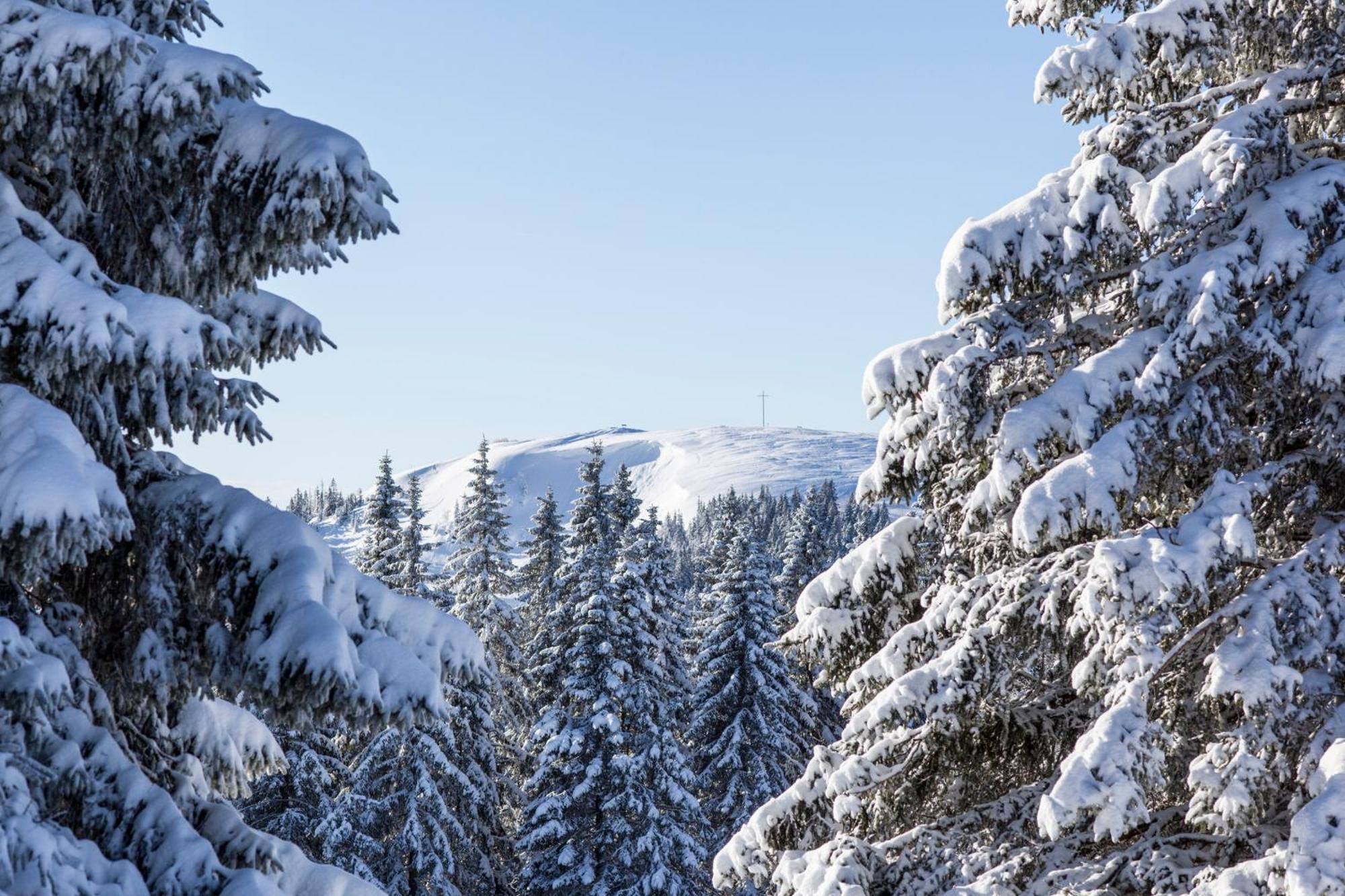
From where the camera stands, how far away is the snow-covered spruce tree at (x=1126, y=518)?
23.1 ft

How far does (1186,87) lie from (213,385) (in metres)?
7.79

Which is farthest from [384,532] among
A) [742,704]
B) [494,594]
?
[742,704]

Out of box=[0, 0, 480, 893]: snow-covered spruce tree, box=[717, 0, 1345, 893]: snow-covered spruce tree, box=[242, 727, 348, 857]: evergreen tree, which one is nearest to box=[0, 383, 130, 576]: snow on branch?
box=[0, 0, 480, 893]: snow-covered spruce tree

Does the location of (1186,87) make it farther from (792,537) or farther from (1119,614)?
(792,537)

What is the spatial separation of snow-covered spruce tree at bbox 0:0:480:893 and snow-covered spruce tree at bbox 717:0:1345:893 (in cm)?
409

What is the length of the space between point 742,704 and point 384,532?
11.2 meters

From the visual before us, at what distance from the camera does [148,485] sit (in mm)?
5438

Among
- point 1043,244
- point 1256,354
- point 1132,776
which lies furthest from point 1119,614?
point 1043,244

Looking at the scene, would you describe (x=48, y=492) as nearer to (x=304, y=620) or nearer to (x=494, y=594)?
(x=304, y=620)

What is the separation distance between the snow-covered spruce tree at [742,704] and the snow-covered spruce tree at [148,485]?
93.6 feet

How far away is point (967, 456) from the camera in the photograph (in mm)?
8922

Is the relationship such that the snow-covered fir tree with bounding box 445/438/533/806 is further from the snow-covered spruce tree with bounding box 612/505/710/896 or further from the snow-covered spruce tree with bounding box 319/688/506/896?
the snow-covered spruce tree with bounding box 612/505/710/896

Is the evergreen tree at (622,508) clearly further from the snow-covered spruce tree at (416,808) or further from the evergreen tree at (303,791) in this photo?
the evergreen tree at (303,791)

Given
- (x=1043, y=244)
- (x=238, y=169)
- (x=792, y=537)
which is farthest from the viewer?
(x=792, y=537)
